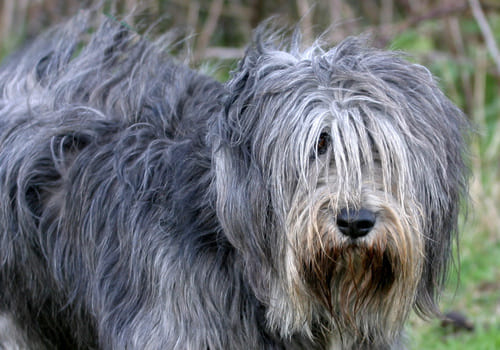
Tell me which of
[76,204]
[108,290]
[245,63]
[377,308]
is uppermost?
[245,63]

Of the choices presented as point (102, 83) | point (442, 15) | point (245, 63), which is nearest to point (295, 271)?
point (245, 63)

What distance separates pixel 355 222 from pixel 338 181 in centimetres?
17

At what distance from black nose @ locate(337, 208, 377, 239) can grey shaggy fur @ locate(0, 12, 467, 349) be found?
22mm

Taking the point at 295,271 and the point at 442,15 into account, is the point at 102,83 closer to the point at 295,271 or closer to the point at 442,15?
the point at 295,271

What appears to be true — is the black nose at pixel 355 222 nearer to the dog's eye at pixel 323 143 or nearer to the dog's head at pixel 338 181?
the dog's head at pixel 338 181

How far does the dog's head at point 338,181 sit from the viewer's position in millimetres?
3059

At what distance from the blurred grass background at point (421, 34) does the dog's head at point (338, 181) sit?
3.02 metres

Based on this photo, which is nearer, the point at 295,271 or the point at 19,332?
the point at 295,271

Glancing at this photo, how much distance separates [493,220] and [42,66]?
401cm

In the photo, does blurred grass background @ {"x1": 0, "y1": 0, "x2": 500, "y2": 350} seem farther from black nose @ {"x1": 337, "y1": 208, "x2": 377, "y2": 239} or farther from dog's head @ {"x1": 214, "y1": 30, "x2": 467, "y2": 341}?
black nose @ {"x1": 337, "y1": 208, "x2": 377, "y2": 239}

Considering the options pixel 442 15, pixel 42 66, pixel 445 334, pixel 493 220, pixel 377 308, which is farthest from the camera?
pixel 442 15

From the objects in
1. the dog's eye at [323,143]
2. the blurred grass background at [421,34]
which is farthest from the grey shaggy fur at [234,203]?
the blurred grass background at [421,34]

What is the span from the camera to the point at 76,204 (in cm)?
375

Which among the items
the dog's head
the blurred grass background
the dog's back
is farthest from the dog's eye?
the blurred grass background
